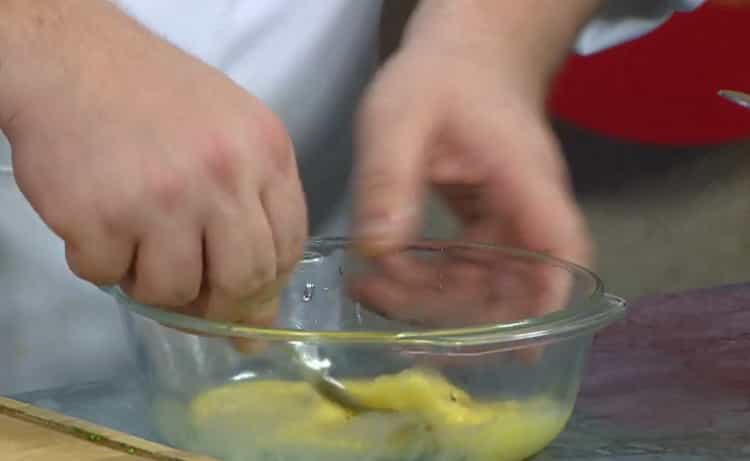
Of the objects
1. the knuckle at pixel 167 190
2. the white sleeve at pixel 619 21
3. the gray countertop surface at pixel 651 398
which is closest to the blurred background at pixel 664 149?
the white sleeve at pixel 619 21

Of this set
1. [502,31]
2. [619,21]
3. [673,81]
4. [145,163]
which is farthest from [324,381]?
[673,81]

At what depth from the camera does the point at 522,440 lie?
1.38 ft

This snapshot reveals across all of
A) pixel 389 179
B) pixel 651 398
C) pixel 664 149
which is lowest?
pixel 664 149

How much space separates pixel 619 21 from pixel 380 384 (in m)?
0.40

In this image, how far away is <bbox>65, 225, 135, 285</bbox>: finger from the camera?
0.40m

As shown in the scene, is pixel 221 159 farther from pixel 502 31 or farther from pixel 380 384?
pixel 502 31

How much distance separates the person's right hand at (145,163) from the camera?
1.29ft

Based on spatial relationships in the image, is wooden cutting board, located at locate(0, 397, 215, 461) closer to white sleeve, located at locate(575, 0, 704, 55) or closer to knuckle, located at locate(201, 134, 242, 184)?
knuckle, located at locate(201, 134, 242, 184)

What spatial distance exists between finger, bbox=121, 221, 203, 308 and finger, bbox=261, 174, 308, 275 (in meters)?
0.03

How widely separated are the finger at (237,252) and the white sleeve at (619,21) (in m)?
0.38

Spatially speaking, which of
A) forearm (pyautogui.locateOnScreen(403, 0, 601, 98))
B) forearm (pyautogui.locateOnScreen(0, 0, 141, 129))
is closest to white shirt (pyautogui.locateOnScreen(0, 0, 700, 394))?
forearm (pyautogui.locateOnScreen(403, 0, 601, 98))

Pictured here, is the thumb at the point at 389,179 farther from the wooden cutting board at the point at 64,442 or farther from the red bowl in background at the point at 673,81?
the red bowl in background at the point at 673,81

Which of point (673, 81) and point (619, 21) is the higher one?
point (619, 21)

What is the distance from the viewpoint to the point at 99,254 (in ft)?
1.31
